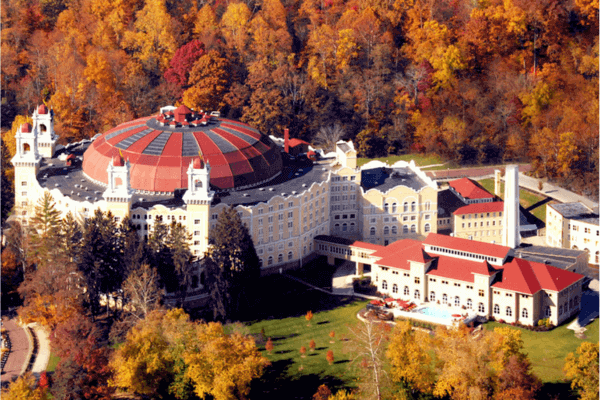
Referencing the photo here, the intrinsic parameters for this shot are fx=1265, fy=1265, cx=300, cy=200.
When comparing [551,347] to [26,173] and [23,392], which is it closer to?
[23,392]

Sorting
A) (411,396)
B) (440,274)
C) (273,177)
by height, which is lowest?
(411,396)

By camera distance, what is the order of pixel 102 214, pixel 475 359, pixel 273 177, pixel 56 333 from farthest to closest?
pixel 273 177 → pixel 102 214 → pixel 56 333 → pixel 475 359

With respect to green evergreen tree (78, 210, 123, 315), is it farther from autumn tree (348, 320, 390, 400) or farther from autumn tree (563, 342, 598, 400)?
autumn tree (563, 342, 598, 400)

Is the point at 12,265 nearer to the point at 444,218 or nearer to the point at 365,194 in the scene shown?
the point at 365,194

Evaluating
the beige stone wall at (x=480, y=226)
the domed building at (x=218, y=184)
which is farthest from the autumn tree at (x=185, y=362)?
the beige stone wall at (x=480, y=226)

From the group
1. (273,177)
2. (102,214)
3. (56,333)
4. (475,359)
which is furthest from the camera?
(273,177)

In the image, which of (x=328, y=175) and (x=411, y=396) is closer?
(x=411, y=396)

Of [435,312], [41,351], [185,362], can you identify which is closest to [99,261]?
[41,351]

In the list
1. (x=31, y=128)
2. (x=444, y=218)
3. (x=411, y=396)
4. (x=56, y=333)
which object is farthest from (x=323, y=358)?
(x=31, y=128)
